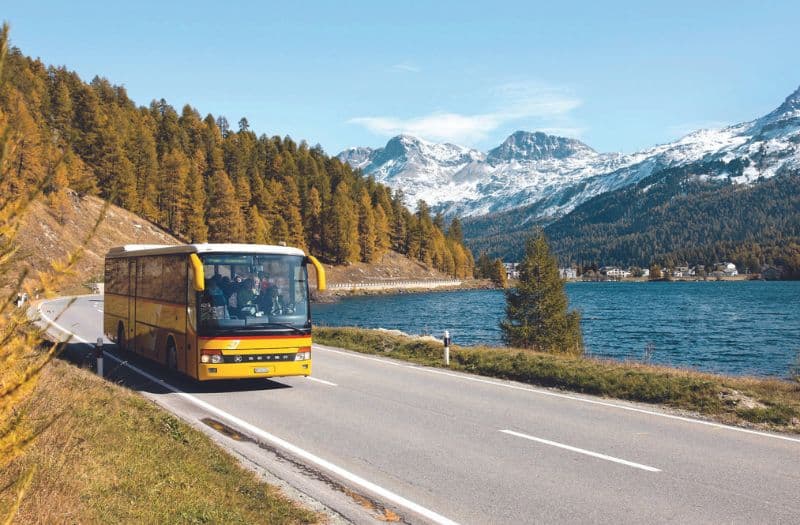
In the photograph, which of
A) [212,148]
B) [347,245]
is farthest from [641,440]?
[212,148]

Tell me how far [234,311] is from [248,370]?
4.54ft

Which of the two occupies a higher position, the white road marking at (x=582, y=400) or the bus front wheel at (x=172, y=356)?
the bus front wheel at (x=172, y=356)

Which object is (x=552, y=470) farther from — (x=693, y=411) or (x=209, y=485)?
(x=693, y=411)

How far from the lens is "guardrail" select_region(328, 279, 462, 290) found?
4341 inches

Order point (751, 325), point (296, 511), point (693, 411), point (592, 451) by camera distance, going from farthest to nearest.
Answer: point (751, 325)
point (693, 411)
point (592, 451)
point (296, 511)

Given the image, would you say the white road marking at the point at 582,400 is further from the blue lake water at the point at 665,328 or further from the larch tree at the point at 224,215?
the larch tree at the point at 224,215

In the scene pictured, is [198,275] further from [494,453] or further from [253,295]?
[494,453]

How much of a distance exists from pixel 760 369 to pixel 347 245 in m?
85.9

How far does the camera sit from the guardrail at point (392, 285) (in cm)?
11025

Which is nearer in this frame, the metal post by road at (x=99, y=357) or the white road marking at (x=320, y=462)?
the white road marking at (x=320, y=462)

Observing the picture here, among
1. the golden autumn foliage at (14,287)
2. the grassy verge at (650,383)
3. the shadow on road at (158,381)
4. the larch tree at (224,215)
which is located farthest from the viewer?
the larch tree at (224,215)

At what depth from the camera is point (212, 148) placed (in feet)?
411

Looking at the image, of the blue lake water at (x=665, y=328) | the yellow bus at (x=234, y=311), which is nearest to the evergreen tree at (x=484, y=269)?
the blue lake water at (x=665, y=328)

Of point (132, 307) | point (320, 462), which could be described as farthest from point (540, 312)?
point (320, 462)
